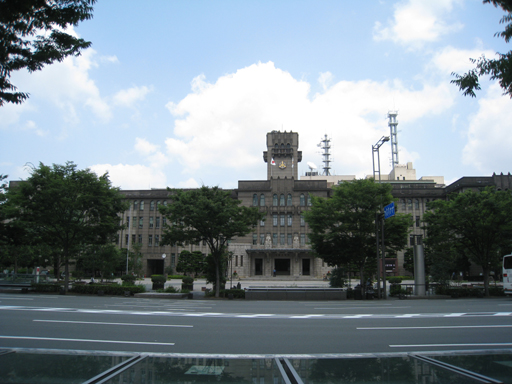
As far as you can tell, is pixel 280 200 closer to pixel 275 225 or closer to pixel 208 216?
pixel 275 225

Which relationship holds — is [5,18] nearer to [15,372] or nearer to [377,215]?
[15,372]

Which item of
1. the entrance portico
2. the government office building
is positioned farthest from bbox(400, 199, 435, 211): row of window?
the entrance portico

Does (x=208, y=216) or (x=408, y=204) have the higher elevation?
(x=408, y=204)

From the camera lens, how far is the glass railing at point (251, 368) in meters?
5.05

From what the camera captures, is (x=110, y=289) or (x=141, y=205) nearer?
(x=110, y=289)

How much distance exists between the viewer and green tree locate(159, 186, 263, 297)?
26.4m

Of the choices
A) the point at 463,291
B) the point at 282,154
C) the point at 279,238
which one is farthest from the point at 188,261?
the point at 463,291

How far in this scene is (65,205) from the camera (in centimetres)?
2717

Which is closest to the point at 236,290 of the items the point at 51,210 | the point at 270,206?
the point at 51,210

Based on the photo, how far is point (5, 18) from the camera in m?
6.99

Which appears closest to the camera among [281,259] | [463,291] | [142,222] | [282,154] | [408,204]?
[463,291]

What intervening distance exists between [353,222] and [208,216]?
34.7 ft

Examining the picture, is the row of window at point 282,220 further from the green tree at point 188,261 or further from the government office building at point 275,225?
the green tree at point 188,261

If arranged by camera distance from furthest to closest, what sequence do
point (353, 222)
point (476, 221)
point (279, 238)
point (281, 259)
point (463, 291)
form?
Result: point (281, 259) < point (279, 238) < point (476, 221) < point (463, 291) < point (353, 222)
